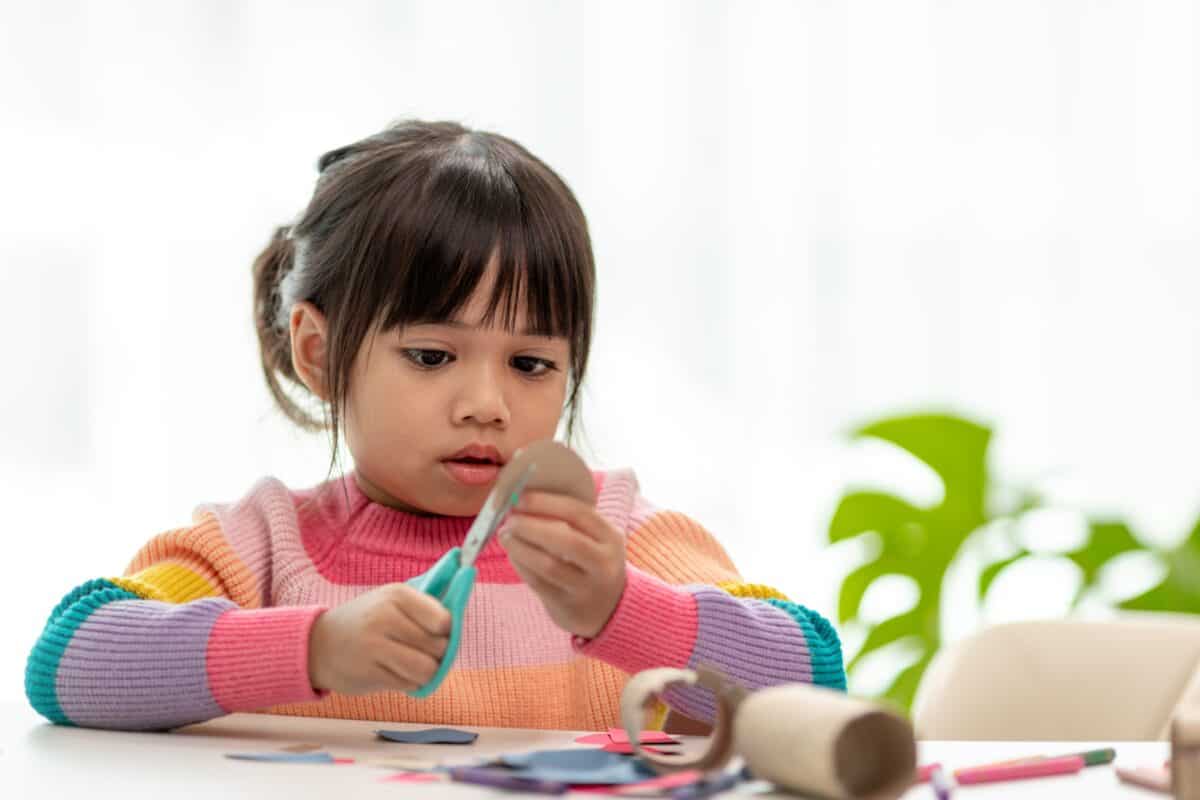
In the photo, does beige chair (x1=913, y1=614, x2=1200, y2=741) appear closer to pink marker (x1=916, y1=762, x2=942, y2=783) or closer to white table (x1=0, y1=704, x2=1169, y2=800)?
white table (x1=0, y1=704, x2=1169, y2=800)

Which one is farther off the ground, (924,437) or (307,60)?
(307,60)

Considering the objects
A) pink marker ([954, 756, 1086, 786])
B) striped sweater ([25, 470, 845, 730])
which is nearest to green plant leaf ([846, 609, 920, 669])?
striped sweater ([25, 470, 845, 730])

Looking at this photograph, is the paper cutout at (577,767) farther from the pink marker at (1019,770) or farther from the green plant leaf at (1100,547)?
the green plant leaf at (1100,547)

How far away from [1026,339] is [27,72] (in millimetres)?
1871

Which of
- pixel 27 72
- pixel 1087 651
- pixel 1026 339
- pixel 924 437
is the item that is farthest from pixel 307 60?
pixel 1087 651

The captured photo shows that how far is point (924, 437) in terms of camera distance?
2.48 meters

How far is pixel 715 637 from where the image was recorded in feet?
3.46

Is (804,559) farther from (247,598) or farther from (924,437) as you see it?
(247,598)

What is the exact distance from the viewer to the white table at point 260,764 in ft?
2.39

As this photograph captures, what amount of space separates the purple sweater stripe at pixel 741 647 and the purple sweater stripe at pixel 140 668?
339 millimetres

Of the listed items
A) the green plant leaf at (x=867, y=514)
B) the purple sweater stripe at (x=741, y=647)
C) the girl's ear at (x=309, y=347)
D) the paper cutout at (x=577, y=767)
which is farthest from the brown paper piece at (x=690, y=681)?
the green plant leaf at (x=867, y=514)

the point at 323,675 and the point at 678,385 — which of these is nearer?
the point at 323,675

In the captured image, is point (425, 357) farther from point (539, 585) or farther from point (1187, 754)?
point (1187, 754)

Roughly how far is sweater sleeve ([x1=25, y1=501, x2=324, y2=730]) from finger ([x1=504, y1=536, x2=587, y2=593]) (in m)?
0.17
